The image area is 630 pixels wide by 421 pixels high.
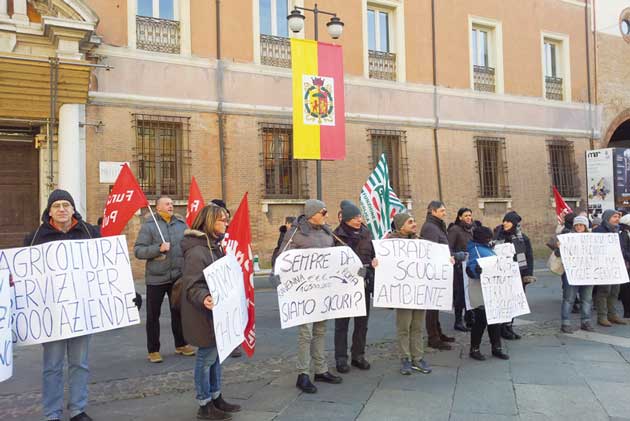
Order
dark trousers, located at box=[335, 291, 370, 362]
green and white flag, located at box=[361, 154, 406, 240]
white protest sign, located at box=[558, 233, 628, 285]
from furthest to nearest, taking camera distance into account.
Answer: green and white flag, located at box=[361, 154, 406, 240] < white protest sign, located at box=[558, 233, 628, 285] < dark trousers, located at box=[335, 291, 370, 362]

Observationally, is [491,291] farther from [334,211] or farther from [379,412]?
[334,211]

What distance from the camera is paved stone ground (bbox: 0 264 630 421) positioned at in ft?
15.3

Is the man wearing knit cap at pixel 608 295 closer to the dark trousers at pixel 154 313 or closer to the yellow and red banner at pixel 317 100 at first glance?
the yellow and red banner at pixel 317 100

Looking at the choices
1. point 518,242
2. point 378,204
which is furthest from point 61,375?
point 378,204

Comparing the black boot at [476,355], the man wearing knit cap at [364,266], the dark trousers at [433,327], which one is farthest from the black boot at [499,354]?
the man wearing knit cap at [364,266]

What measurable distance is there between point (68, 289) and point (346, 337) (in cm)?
284

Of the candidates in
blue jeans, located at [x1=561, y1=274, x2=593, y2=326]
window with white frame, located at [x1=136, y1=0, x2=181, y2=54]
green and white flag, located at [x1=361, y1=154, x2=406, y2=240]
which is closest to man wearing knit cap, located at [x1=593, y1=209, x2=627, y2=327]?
blue jeans, located at [x1=561, y1=274, x2=593, y2=326]

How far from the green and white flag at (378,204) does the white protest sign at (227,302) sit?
219 inches

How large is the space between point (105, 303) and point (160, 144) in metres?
9.75

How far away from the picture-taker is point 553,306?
33.0 feet

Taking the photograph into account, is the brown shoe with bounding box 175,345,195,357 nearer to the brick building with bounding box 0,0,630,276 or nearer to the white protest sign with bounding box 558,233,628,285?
the white protest sign with bounding box 558,233,628,285

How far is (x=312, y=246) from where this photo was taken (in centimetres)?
552

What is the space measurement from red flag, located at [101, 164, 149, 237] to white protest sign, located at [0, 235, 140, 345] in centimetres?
275

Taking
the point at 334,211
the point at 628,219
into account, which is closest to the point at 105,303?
the point at 628,219
